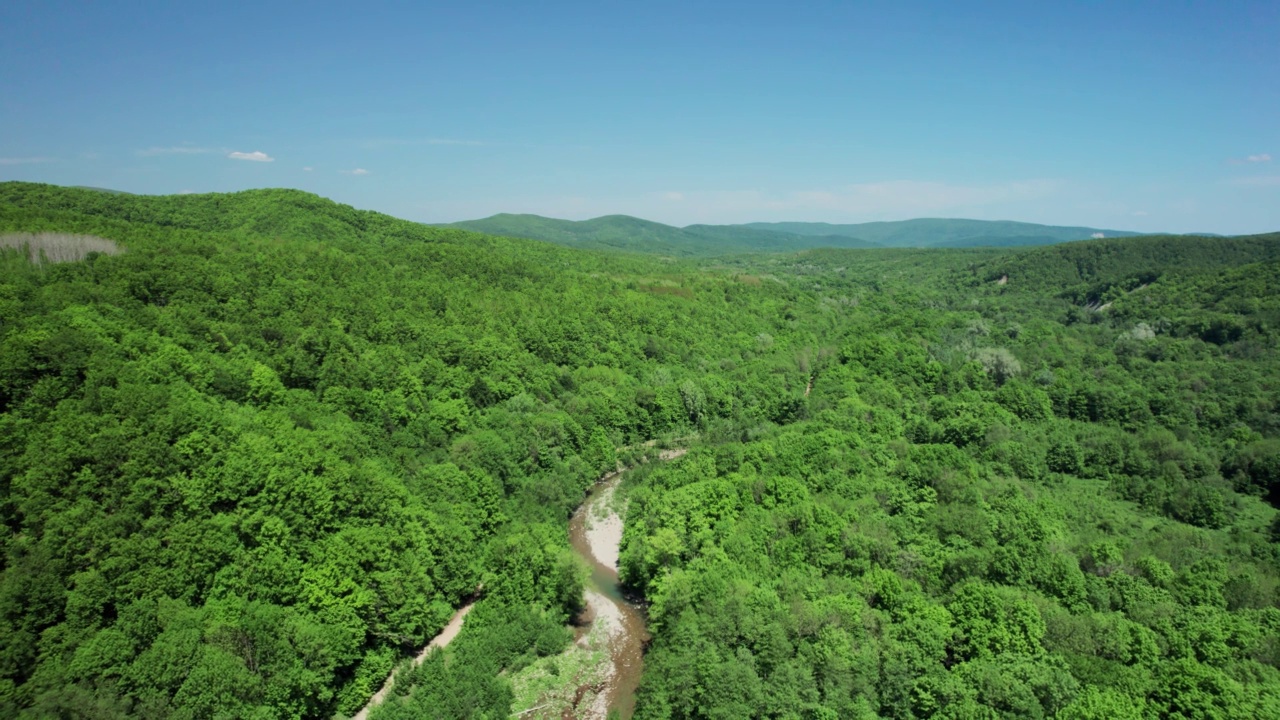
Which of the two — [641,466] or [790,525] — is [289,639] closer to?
[790,525]

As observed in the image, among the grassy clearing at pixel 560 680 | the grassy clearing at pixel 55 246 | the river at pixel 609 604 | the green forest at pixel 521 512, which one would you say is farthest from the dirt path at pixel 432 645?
the grassy clearing at pixel 55 246

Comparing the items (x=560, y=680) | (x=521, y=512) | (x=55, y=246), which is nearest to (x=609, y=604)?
(x=560, y=680)

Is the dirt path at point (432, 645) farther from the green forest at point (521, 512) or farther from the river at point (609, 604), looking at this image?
the river at point (609, 604)

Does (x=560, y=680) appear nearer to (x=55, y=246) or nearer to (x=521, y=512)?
(x=521, y=512)

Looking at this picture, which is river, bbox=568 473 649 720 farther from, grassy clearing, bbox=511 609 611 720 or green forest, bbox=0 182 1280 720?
green forest, bbox=0 182 1280 720

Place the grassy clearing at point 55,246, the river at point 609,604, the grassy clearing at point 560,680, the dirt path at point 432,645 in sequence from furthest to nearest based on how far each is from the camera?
the grassy clearing at point 55,246
the river at point 609,604
the grassy clearing at point 560,680
the dirt path at point 432,645
